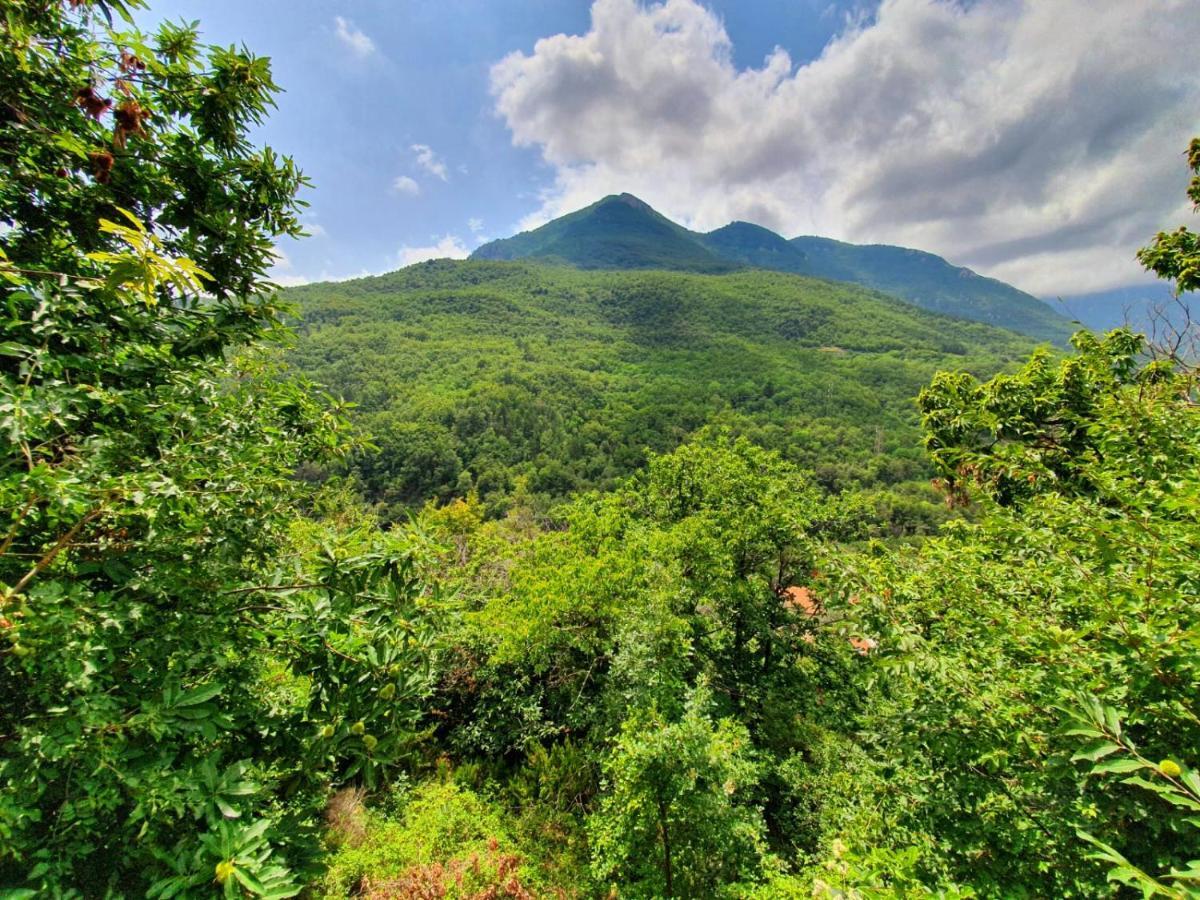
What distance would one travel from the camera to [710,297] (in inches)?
6698

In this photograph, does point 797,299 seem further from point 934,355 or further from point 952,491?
point 952,491

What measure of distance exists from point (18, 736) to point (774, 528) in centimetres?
1141

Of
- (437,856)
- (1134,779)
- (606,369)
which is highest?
(606,369)

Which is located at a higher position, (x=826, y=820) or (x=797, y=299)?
(x=797, y=299)

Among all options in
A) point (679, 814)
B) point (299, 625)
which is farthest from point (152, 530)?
point (679, 814)

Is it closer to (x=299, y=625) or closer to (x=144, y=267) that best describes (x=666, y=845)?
(x=299, y=625)

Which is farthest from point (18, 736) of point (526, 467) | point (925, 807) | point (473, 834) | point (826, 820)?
point (526, 467)

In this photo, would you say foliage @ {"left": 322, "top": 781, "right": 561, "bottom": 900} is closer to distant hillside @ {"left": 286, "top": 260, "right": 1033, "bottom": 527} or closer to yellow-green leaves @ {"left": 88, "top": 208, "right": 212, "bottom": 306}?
yellow-green leaves @ {"left": 88, "top": 208, "right": 212, "bottom": 306}

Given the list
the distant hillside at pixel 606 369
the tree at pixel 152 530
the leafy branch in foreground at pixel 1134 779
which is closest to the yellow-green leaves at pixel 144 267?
the tree at pixel 152 530

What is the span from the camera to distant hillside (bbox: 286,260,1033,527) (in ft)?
237

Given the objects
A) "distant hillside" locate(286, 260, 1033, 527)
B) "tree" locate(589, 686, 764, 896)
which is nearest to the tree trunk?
"tree" locate(589, 686, 764, 896)

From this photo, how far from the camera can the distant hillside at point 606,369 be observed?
72250 millimetres

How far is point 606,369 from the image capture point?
120m

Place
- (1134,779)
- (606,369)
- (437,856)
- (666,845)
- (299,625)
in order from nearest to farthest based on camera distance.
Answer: (1134,779)
(299,625)
(666,845)
(437,856)
(606,369)
